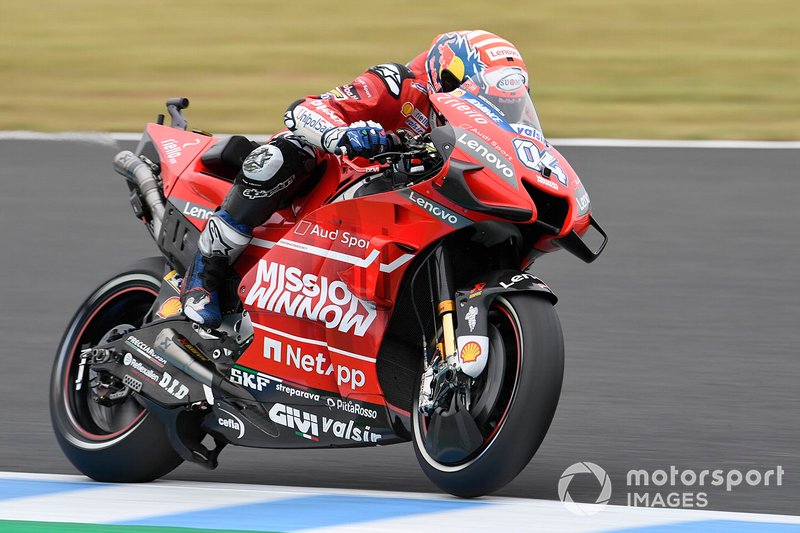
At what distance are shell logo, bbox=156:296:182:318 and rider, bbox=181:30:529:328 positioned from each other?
0.10 metres

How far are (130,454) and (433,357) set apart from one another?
1.25 m

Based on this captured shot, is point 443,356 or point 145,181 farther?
point 145,181

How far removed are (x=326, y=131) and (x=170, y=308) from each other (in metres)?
1.07

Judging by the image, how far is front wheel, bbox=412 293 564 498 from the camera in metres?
4.08

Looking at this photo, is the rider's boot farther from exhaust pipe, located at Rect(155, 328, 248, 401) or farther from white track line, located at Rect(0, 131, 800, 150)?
white track line, located at Rect(0, 131, 800, 150)

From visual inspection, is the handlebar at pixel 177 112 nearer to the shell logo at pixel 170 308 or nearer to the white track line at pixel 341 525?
the shell logo at pixel 170 308

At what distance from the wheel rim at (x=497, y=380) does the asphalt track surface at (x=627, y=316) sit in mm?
467

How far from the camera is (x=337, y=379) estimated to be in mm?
4582

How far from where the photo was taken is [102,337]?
5.43 meters

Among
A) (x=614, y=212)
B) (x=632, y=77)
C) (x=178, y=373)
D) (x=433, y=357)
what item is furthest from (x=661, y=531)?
(x=632, y=77)

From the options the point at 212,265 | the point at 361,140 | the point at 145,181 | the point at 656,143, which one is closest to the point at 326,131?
the point at 361,140

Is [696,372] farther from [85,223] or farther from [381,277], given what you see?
[85,223]

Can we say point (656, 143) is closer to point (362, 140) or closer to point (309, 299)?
point (309, 299)

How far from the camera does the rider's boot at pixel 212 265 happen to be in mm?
4859
